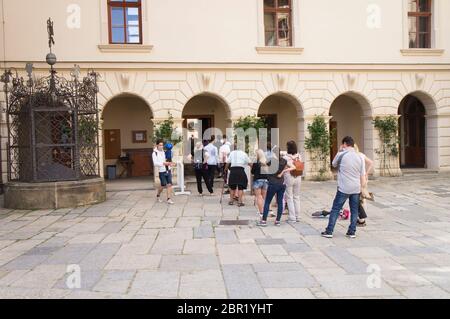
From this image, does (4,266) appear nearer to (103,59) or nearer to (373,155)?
(103,59)

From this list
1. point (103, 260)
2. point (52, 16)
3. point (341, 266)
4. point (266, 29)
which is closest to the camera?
point (341, 266)

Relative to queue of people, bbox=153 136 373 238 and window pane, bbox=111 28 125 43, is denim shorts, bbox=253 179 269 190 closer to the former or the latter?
queue of people, bbox=153 136 373 238

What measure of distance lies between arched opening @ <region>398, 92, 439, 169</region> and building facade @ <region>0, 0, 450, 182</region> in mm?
75

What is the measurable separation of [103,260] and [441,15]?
56.1 feet

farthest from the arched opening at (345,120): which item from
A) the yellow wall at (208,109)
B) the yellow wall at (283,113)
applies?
the yellow wall at (208,109)

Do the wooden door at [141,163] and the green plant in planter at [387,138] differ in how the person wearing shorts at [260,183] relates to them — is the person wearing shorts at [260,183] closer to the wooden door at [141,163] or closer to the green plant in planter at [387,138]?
the green plant in planter at [387,138]

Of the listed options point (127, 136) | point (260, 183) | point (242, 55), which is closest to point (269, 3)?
point (242, 55)

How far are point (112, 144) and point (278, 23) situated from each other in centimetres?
825

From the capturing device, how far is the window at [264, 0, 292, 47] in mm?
17906

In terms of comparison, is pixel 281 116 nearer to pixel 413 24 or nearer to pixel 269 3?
pixel 269 3

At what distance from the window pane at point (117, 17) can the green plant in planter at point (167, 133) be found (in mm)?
3710

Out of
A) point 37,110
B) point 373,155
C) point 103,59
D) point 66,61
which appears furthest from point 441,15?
point 37,110

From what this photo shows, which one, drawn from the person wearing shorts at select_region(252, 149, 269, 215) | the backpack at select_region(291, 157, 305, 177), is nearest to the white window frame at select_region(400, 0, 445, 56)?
the person wearing shorts at select_region(252, 149, 269, 215)

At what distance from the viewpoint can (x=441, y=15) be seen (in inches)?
742
